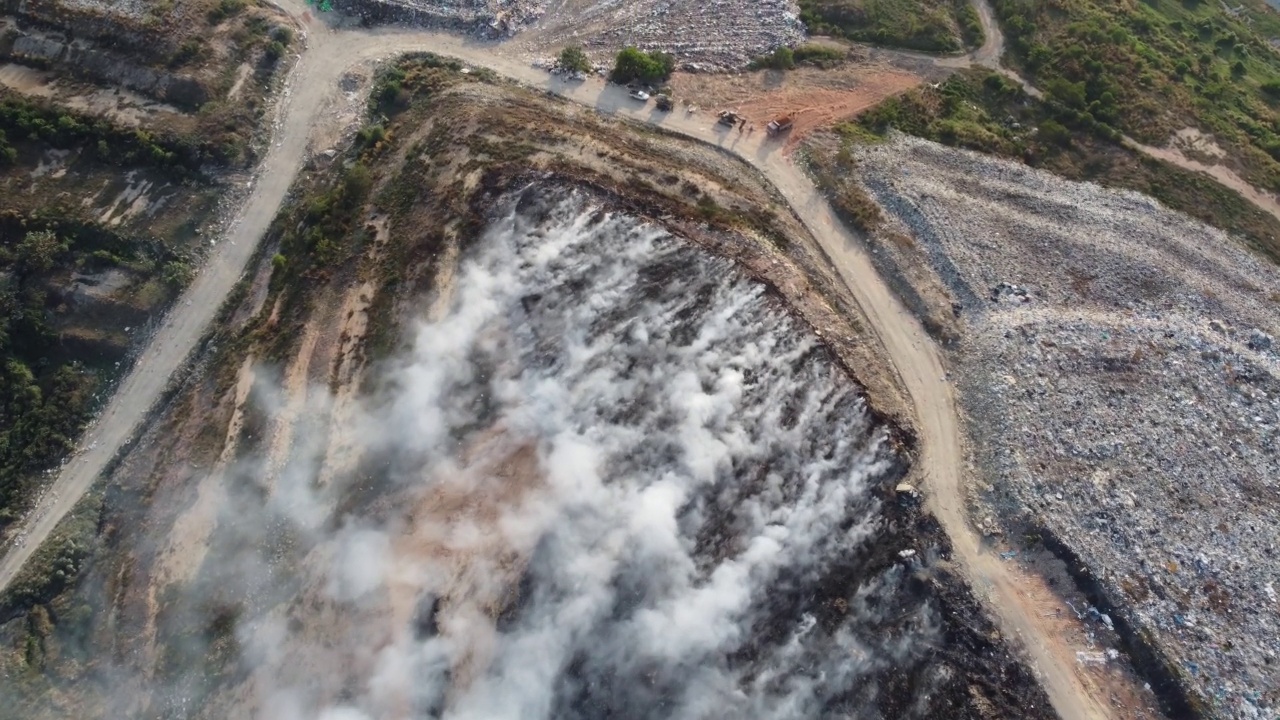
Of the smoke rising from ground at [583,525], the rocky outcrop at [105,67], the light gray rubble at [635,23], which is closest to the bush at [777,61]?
the light gray rubble at [635,23]

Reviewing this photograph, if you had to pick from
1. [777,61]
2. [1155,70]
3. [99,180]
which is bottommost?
[99,180]

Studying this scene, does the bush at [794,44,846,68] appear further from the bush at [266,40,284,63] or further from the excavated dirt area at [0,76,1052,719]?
the bush at [266,40,284,63]

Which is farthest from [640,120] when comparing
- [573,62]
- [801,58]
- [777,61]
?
[801,58]

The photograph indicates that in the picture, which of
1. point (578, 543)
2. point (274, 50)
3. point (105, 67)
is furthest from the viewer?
point (274, 50)

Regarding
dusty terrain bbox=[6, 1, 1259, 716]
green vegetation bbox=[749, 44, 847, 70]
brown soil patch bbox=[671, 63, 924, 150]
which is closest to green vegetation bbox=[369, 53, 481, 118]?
dusty terrain bbox=[6, 1, 1259, 716]

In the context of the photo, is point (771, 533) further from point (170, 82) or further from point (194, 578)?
point (170, 82)

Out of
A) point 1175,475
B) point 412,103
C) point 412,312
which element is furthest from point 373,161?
point 1175,475

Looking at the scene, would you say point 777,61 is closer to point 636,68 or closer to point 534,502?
point 636,68
